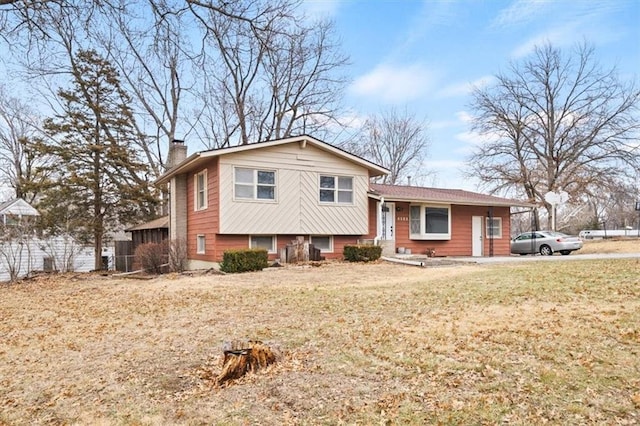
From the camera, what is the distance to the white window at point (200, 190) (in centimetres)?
1535

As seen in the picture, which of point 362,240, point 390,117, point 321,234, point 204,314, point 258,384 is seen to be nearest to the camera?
point 258,384

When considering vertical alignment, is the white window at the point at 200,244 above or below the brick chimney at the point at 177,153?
below

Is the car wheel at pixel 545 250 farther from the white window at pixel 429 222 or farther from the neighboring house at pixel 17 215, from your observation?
the neighboring house at pixel 17 215

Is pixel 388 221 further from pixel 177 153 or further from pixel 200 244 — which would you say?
pixel 177 153

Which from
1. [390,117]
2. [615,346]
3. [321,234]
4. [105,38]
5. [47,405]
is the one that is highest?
[390,117]

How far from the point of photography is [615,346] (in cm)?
467

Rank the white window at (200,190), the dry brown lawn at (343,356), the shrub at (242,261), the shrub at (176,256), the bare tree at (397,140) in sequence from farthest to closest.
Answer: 1. the bare tree at (397,140)
2. the shrub at (176,256)
3. the white window at (200,190)
4. the shrub at (242,261)
5. the dry brown lawn at (343,356)

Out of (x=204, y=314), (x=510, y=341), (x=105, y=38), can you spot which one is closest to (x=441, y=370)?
(x=510, y=341)

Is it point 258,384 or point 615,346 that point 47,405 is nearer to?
point 258,384

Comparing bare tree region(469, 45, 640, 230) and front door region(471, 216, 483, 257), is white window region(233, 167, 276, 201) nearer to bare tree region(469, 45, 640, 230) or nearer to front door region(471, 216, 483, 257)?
front door region(471, 216, 483, 257)

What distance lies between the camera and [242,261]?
12703 mm

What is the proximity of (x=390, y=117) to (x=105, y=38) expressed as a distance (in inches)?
1167

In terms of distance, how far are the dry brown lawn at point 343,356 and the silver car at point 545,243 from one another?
Answer: 1145 cm

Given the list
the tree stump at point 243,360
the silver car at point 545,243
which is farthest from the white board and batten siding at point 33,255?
the silver car at point 545,243
